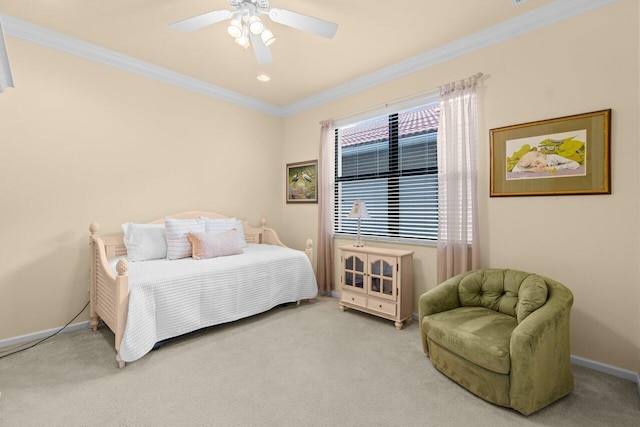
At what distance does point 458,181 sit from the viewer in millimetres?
2865

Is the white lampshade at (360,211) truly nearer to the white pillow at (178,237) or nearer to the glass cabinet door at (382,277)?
the glass cabinet door at (382,277)

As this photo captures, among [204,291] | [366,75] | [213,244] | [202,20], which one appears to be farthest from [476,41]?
[204,291]

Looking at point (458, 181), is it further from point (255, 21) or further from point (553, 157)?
point (255, 21)

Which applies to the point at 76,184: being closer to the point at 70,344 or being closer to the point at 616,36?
the point at 70,344

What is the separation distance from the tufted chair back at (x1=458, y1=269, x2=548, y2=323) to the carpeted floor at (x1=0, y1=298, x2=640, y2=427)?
58 cm

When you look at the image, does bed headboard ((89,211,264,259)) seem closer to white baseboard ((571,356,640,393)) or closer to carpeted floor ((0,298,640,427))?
carpeted floor ((0,298,640,427))

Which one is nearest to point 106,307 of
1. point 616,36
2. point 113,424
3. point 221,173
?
point 113,424

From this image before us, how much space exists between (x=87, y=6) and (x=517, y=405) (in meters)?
4.02

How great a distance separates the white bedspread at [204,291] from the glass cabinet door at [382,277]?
0.83 meters

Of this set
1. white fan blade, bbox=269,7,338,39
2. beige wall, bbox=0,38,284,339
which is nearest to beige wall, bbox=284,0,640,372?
white fan blade, bbox=269,7,338,39

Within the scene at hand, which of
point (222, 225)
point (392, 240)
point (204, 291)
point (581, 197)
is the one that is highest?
point (581, 197)

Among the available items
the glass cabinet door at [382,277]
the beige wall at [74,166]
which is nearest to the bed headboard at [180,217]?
the beige wall at [74,166]

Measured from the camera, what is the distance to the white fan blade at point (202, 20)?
2102 millimetres

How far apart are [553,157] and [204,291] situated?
10.1 feet
